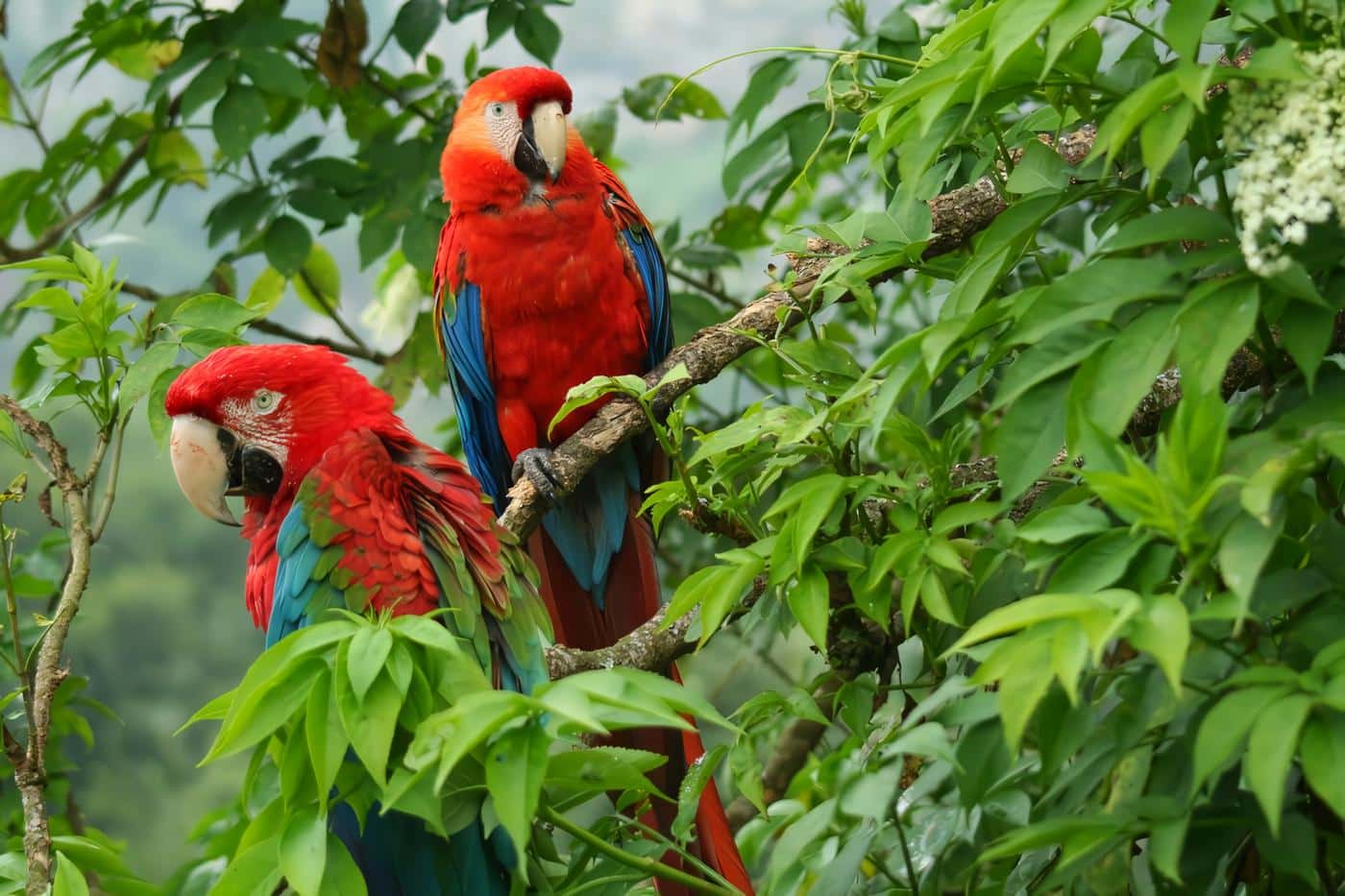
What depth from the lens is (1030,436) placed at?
58 cm

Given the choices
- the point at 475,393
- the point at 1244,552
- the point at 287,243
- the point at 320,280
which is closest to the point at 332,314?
the point at 320,280

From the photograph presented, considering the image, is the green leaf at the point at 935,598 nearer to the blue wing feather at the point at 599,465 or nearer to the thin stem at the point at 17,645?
the thin stem at the point at 17,645

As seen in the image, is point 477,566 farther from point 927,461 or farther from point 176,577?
point 176,577

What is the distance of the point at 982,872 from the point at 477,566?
0.42 m

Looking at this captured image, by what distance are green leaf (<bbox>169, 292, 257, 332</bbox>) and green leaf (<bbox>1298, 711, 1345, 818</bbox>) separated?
80 centimetres

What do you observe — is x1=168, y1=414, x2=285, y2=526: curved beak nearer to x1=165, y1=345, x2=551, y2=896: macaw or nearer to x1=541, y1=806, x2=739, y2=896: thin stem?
x1=165, y1=345, x2=551, y2=896: macaw

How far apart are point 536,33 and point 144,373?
0.80 metres

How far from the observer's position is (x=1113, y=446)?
53 cm

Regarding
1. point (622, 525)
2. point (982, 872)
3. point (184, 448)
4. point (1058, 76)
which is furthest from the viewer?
point (622, 525)

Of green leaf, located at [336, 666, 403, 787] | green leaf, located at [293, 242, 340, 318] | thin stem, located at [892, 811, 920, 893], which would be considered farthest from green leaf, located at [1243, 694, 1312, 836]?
green leaf, located at [293, 242, 340, 318]

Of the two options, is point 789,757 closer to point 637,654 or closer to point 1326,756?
point 637,654

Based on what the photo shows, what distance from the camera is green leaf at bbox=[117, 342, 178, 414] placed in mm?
935

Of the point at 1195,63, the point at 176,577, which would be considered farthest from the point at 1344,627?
the point at 176,577

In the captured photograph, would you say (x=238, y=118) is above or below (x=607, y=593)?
above
